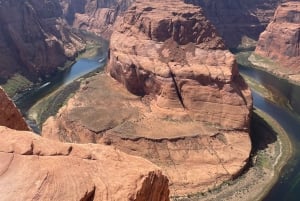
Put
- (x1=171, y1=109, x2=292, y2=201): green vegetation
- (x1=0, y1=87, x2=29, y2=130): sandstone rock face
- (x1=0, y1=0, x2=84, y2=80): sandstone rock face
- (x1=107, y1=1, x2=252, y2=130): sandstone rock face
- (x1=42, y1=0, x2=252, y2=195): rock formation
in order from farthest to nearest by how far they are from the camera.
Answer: (x1=0, y1=0, x2=84, y2=80): sandstone rock face < (x1=107, y1=1, x2=252, y2=130): sandstone rock face < (x1=42, y1=0, x2=252, y2=195): rock formation < (x1=171, y1=109, x2=292, y2=201): green vegetation < (x1=0, y1=87, x2=29, y2=130): sandstone rock face

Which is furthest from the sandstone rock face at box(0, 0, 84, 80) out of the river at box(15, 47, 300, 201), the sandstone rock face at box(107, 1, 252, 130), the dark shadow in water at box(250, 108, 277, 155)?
the dark shadow in water at box(250, 108, 277, 155)

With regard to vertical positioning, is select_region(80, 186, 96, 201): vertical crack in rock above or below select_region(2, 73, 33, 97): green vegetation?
above

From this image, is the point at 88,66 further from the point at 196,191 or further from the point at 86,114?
the point at 196,191

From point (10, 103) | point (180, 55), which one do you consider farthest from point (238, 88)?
point (10, 103)

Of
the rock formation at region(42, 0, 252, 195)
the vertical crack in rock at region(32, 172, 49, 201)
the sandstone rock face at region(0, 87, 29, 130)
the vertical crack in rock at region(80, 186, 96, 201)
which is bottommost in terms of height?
the rock formation at region(42, 0, 252, 195)

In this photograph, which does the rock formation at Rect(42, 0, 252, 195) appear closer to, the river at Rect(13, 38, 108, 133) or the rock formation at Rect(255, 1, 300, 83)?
the river at Rect(13, 38, 108, 133)

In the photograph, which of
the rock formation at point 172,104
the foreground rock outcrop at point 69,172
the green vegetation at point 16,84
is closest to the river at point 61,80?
the green vegetation at point 16,84
